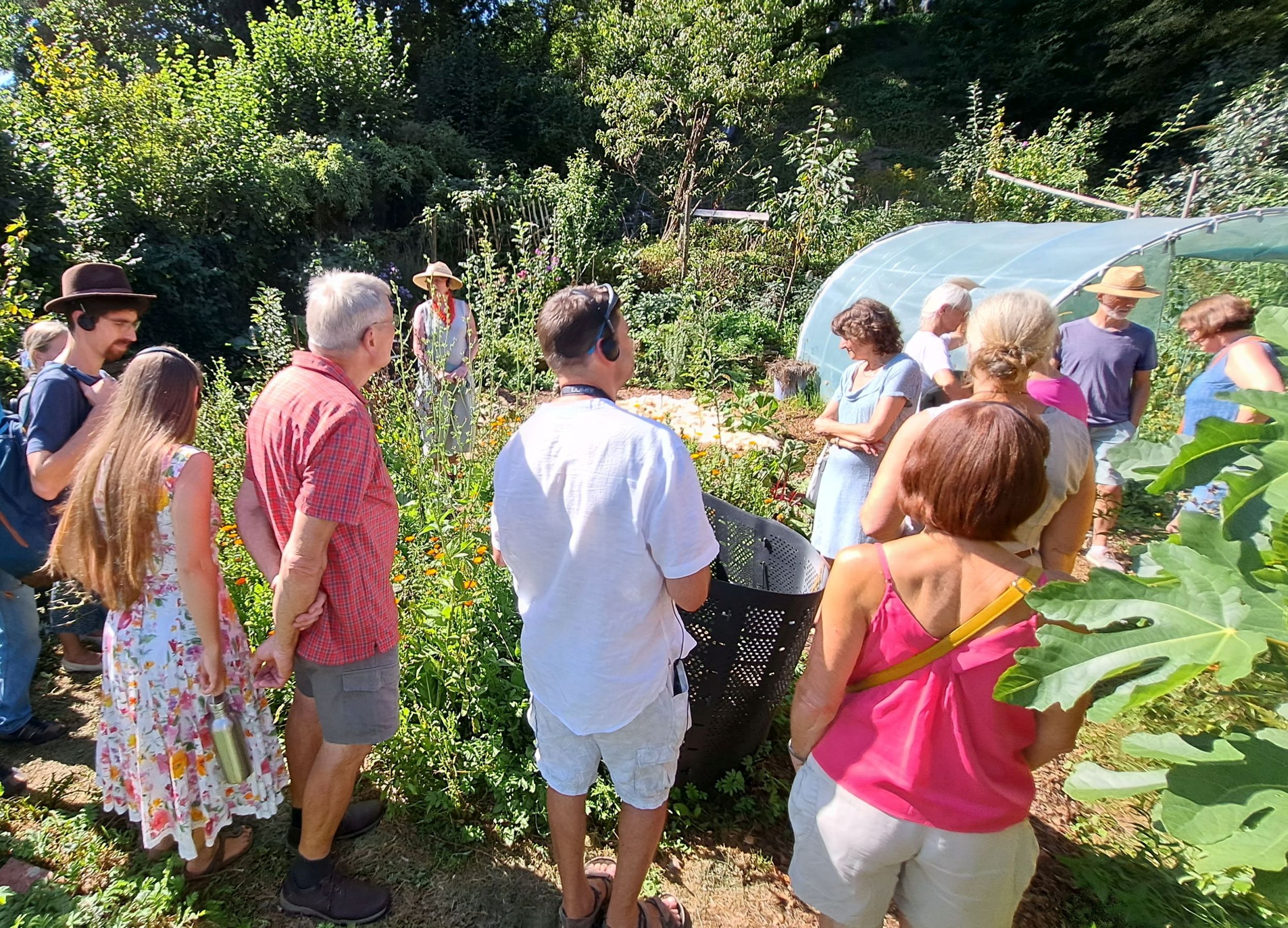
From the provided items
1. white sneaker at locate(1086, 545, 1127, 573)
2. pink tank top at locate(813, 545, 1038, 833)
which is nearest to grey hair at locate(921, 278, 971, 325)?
white sneaker at locate(1086, 545, 1127, 573)

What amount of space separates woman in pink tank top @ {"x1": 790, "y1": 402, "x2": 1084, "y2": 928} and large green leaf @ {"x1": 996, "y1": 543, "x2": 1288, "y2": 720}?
0.34 metres

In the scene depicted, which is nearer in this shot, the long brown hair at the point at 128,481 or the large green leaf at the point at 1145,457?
the large green leaf at the point at 1145,457

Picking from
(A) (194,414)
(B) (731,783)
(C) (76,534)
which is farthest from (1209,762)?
(C) (76,534)

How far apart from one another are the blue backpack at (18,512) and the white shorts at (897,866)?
2.64m

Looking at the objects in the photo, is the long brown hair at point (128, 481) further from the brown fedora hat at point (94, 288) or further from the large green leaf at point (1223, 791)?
the large green leaf at point (1223, 791)

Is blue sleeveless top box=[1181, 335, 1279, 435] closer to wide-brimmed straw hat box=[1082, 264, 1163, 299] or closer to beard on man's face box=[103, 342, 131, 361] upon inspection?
wide-brimmed straw hat box=[1082, 264, 1163, 299]

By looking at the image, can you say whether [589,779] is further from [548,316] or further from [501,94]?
[501,94]

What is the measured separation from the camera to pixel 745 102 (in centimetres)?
1186

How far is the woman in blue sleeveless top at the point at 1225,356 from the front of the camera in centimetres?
308

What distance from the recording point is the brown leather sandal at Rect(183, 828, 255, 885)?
2088mm

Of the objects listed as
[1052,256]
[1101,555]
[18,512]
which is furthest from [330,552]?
[1052,256]

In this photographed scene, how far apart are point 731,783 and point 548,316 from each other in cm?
167

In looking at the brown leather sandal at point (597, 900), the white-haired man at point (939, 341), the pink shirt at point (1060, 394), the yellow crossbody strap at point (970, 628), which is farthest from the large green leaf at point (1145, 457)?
the white-haired man at point (939, 341)

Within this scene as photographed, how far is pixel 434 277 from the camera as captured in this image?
472 centimetres
